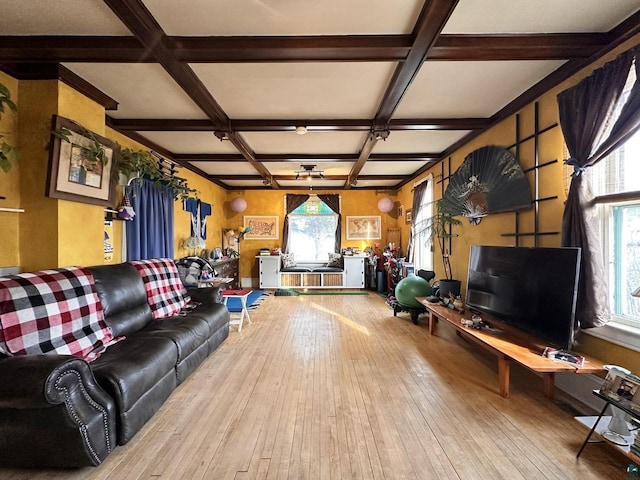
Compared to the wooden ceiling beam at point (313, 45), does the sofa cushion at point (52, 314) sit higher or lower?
lower

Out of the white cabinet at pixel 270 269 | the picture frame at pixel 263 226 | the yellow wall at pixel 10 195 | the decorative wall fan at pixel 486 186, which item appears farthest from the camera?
the picture frame at pixel 263 226

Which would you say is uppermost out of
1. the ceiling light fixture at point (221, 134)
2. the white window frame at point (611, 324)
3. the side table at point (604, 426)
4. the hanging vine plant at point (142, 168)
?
the ceiling light fixture at point (221, 134)

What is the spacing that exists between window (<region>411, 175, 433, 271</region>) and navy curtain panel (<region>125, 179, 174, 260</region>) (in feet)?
14.1

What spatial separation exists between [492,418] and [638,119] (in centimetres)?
216

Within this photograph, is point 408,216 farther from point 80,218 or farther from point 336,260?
point 80,218

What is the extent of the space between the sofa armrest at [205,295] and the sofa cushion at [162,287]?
0.11 metres

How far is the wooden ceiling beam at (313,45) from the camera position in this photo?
2100 mm

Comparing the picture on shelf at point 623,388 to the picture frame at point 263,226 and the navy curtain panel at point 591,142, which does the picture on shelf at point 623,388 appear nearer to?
the navy curtain panel at point 591,142

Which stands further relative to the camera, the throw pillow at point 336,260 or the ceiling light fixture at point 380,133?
the throw pillow at point 336,260

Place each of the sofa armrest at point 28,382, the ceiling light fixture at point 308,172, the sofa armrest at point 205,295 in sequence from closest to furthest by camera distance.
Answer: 1. the sofa armrest at point 28,382
2. the sofa armrest at point 205,295
3. the ceiling light fixture at point 308,172

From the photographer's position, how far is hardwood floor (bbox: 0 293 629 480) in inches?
65.9

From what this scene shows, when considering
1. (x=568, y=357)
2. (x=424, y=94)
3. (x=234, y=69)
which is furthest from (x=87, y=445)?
(x=424, y=94)

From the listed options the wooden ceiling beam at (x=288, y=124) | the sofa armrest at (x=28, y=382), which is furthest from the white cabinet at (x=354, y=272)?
the sofa armrest at (x=28, y=382)

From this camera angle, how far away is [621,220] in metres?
2.19
